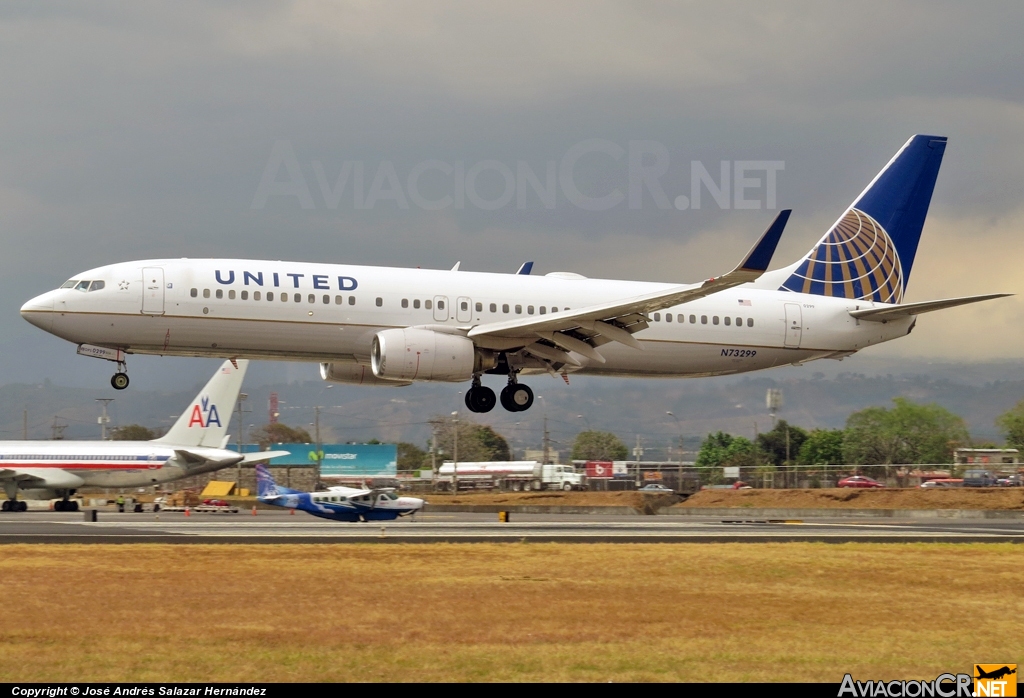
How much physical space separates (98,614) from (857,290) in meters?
34.5

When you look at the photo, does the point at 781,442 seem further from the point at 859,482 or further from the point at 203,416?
the point at 203,416

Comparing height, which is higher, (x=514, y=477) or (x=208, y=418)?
(x=208, y=418)

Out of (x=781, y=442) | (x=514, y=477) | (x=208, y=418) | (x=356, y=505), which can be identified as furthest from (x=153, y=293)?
(x=781, y=442)

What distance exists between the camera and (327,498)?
2435 inches

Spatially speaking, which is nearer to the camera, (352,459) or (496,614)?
(496,614)

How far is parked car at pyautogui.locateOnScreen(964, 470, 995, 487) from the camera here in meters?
91.2

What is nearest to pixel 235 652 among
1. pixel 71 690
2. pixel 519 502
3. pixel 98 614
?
pixel 71 690

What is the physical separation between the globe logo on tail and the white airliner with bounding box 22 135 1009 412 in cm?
23

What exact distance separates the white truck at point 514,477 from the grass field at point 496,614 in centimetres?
9128

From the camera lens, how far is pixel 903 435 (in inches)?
6314

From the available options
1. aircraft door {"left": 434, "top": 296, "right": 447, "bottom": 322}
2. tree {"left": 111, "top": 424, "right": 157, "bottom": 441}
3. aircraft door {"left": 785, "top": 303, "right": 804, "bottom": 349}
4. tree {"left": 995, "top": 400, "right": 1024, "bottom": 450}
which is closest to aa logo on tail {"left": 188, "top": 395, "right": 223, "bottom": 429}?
aircraft door {"left": 434, "top": 296, "right": 447, "bottom": 322}

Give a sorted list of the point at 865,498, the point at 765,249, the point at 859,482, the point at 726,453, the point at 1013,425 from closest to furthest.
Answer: the point at 765,249
the point at 865,498
the point at 859,482
the point at 1013,425
the point at 726,453

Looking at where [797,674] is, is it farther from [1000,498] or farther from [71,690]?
[1000,498]

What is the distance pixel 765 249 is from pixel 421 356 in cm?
1106
